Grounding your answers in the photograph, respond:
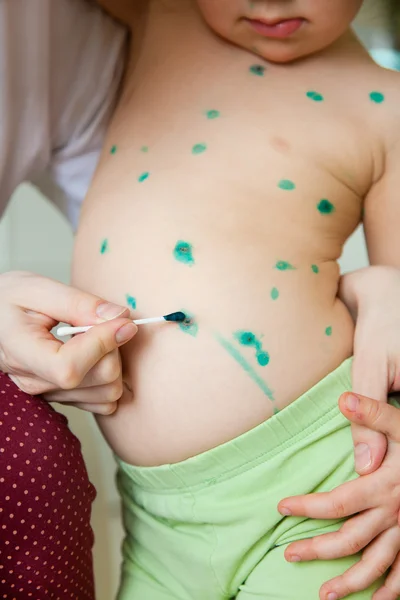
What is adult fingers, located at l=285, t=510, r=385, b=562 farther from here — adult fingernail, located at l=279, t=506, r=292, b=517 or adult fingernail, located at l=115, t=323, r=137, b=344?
adult fingernail, located at l=115, t=323, r=137, b=344

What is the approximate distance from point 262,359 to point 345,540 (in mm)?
188

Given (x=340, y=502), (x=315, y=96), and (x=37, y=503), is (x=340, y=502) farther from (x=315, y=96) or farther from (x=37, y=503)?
(x=315, y=96)

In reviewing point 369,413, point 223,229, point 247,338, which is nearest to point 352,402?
point 369,413

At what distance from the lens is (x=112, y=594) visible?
1.06 meters

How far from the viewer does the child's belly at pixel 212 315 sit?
0.69 m

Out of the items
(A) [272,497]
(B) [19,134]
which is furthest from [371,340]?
(B) [19,134]

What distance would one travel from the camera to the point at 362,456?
660 millimetres

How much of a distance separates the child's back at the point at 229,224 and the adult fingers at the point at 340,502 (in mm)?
32

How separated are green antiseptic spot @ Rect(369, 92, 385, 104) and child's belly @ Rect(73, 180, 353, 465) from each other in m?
0.16

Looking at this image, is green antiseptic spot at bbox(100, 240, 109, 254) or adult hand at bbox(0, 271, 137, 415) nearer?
adult hand at bbox(0, 271, 137, 415)

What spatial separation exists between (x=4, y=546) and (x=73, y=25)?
2.01 ft

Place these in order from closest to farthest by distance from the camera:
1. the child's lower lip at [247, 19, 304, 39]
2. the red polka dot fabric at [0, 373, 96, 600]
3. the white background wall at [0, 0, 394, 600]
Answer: the red polka dot fabric at [0, 373, 96, 600] < the child's lower lip at [247, 19, 304, 39] < the white background wall at [0, 0, 394, 600]

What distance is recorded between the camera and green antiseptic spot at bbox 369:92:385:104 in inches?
30.6

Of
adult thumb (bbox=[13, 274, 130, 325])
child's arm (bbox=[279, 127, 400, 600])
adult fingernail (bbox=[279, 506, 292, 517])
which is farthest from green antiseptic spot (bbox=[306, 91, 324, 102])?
adult fingernail (bbox=[279, 506, 292, 517])
